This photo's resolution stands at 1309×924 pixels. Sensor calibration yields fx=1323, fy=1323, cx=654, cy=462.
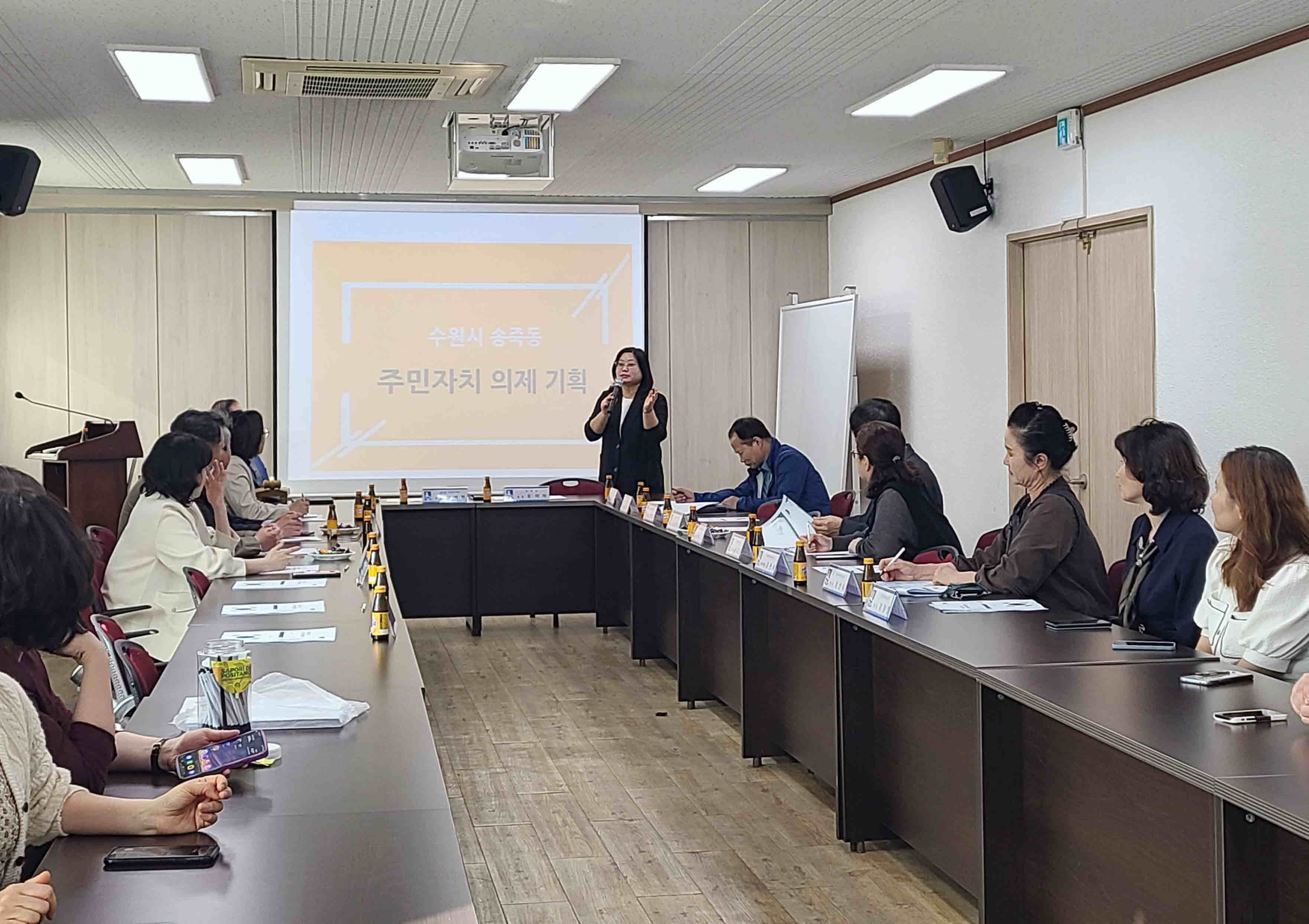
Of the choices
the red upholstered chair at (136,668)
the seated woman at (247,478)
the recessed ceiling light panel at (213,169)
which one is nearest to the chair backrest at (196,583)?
the red upholstered chair at (136,668)

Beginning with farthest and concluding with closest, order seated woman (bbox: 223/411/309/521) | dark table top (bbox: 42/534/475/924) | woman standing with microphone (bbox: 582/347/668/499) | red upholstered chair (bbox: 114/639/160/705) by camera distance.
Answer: woman standing with microphone (bbox: 582/347/668/499) < seated woman (bbox: 223/411/309/521) < red upholstered chair (bbox: 114/639/160/705) < dark table top (bbox: 42/534/475/924)

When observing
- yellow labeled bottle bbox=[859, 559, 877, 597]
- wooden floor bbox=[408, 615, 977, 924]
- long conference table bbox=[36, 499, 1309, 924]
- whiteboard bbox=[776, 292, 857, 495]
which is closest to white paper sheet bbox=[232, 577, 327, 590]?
long conference table bbox=[36, 499, 1309, 924]

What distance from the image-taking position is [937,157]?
7641 millimetres

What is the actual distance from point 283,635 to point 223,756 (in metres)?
1.40

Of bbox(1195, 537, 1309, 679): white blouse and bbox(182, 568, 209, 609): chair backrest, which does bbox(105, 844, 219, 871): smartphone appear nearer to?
bbox(1195, 537, 1309, 679): white blouse

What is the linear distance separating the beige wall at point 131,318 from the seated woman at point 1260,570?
24.8 feet

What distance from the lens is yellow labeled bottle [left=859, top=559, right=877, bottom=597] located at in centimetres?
394

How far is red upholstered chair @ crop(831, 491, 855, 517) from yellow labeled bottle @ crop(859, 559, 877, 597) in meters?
2.93

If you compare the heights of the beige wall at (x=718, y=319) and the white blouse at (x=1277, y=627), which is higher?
the beige wall at (x=718, y=319)

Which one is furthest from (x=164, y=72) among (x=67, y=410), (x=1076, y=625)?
(x=1076, y=625)

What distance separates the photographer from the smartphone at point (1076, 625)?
11.2ft

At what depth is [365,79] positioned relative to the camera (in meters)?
5.65

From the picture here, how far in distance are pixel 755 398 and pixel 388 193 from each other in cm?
317

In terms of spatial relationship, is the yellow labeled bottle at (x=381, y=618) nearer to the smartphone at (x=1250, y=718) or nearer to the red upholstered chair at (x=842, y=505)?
the smartphone at (x=1250, y=718)
